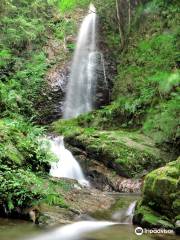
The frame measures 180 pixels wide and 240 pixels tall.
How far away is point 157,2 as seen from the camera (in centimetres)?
693

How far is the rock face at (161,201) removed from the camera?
713 centimetres

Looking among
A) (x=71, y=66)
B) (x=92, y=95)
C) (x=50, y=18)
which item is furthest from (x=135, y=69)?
(x=50, y=18)

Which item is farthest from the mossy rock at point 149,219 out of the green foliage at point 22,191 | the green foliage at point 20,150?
the green foliage at point 20,150

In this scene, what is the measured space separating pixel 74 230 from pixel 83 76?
45.4 ft

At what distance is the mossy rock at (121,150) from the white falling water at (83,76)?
15.8ft

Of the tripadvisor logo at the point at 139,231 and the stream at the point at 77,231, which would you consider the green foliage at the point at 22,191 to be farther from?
the tripadvisor logo at the point at 139,231

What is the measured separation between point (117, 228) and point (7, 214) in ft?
7.09

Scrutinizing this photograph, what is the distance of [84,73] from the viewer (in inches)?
795

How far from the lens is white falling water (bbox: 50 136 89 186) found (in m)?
12.4

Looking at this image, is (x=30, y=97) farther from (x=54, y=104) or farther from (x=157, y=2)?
(x=157, y=2)

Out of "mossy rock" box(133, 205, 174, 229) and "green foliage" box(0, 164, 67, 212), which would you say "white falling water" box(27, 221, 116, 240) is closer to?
"mossy rock" box(133, 205, 174, 229)

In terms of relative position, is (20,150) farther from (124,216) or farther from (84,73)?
(84,73)


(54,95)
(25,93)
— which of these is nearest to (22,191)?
(25,93)

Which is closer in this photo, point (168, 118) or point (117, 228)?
point (117, 228)
